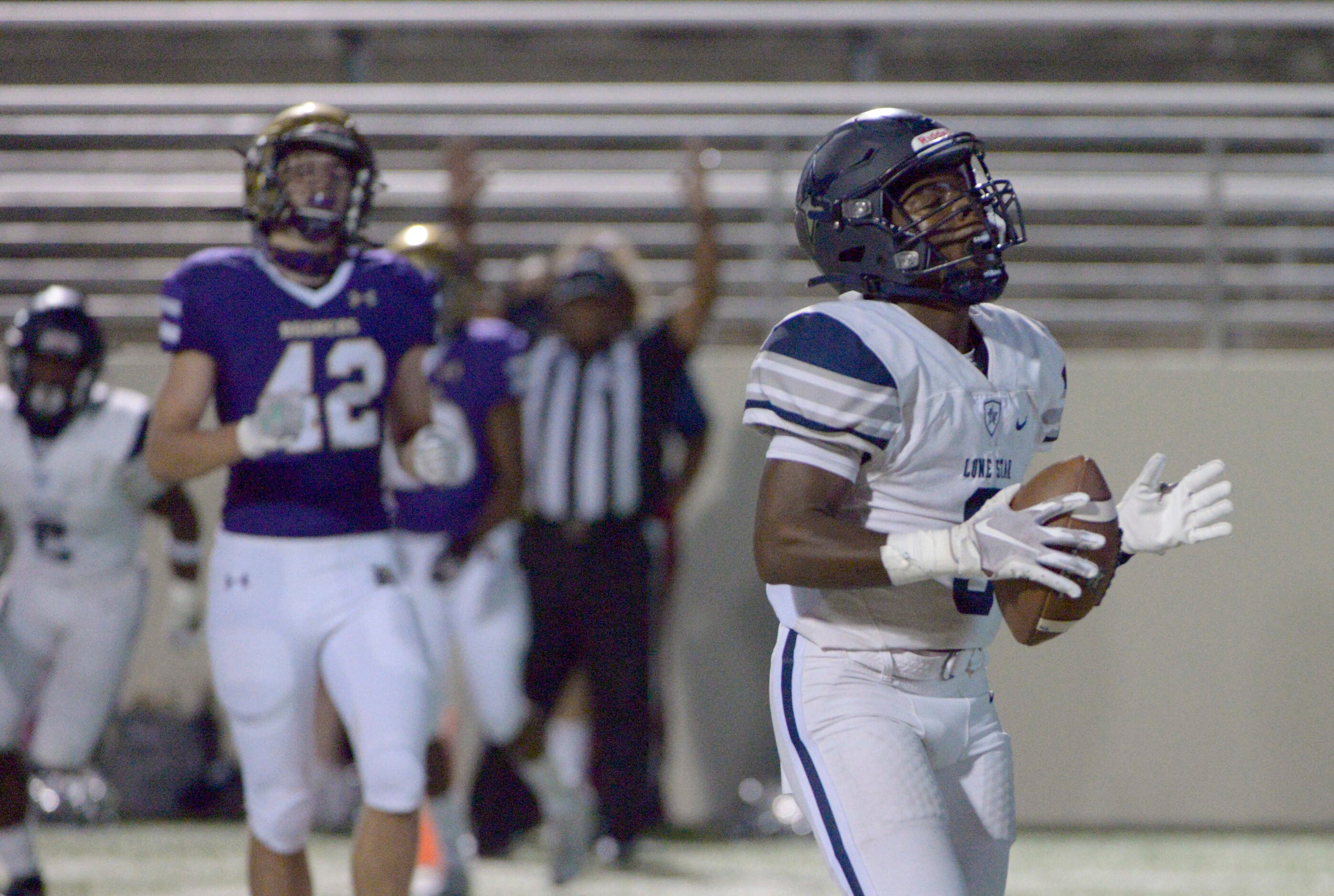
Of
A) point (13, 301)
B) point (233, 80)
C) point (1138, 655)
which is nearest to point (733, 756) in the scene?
point (1138, 655)

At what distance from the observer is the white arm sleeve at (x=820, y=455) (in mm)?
1980

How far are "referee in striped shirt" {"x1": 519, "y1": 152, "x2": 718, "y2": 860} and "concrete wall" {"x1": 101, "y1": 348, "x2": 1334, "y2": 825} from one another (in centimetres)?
47

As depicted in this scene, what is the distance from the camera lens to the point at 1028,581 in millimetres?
1993

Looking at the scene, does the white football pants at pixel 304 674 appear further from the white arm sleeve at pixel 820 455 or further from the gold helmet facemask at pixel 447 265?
the gold helmet facemask at pixel 447 265

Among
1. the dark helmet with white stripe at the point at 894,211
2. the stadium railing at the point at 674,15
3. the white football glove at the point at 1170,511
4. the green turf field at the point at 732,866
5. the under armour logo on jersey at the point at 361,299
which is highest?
the stadium railing at the point at 674,15

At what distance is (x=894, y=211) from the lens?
2.13 metres

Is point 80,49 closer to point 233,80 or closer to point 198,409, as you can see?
point 233,80

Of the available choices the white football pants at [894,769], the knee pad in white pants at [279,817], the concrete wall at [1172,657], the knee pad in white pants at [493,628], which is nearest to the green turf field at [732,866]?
the concrete wall at [1172,657]

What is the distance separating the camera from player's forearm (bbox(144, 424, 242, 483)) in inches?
114

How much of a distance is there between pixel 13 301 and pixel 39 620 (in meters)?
2.18

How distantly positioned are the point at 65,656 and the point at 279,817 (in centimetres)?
174

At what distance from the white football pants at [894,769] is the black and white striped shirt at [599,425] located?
2.71m

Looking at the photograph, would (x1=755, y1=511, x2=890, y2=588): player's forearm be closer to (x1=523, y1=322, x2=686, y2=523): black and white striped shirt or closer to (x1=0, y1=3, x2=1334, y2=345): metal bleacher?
(x1=523, y1=322, x2=686, y2=523): black and white striped shirt

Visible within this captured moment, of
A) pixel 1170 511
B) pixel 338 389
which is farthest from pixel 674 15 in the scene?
pixel 1170 511
